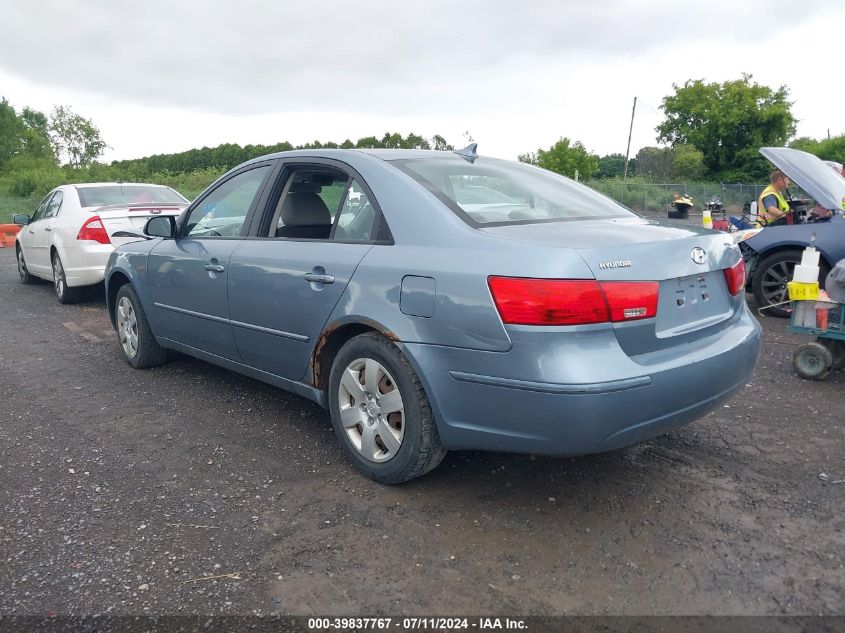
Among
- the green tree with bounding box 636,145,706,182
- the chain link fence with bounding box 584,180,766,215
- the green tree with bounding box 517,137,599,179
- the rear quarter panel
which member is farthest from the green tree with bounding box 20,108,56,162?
the rear quarter panel

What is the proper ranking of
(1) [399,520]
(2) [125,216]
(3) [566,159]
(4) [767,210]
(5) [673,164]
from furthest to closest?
(5) [673,164] < (3) [566,159] < (4) [767,210] < (2) [125,216] < (1) [399,520]

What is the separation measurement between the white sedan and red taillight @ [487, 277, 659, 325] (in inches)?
252

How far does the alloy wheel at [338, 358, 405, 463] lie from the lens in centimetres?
324

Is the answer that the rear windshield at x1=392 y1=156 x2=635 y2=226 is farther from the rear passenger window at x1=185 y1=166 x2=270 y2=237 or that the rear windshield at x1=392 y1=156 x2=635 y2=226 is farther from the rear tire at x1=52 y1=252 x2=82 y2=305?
the rear tire at x1=52 y1=252 x2=82 y2=305

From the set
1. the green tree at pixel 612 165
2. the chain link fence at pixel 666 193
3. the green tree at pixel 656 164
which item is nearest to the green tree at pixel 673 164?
the green tree at pixel 656 164

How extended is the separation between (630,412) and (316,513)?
1.46 m

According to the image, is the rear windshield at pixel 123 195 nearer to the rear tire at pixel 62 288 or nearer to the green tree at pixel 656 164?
the rear tire at pixel 62 288

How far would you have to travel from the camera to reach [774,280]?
25.3 feet

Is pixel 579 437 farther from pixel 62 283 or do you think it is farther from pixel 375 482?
pixel 62 283

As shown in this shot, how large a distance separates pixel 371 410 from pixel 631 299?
4.38ft

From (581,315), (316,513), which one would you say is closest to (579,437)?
(581,315)

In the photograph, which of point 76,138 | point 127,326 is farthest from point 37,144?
point 127,326

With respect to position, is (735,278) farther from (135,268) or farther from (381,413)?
(135,268)

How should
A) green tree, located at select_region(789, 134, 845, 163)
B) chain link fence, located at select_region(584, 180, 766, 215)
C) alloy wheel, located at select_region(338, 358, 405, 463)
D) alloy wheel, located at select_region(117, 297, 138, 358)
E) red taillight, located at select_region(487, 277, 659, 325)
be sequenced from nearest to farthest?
red taillight, located at select_region(487, 277, 659, 325), alloy wheel, located at select_region(338, 358, 405, 463), alloy wheel, located at select_region(117, 297, 138, 358), chain link fence, located at select_region(584, 180, 766, 215), green tree, located at select_region(789, 134, 845, 163)
